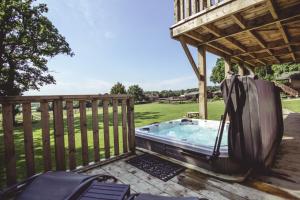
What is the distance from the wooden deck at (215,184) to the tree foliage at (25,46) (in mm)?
11983

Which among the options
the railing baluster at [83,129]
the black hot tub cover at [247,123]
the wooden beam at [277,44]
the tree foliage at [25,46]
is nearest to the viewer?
the black hot tub cover at [247,123]

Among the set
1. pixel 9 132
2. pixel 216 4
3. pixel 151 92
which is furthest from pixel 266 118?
pixel 151 92

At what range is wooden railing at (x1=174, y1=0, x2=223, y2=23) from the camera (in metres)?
3.57

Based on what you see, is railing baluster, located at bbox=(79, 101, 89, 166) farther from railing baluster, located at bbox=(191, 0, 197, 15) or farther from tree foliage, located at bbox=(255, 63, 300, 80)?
tree foliage, located at bbox=(255, 63, 300, 80)

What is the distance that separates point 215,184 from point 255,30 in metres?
3.87

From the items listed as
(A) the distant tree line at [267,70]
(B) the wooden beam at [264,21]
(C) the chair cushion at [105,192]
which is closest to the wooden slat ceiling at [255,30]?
(B) the wooden beam at [264,21]

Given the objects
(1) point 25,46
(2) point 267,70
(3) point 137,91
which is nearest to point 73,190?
(1) point 25,46

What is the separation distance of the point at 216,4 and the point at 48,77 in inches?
528

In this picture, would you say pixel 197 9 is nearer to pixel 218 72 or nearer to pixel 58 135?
pixel 58 135

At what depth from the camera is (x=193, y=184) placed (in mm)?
2139

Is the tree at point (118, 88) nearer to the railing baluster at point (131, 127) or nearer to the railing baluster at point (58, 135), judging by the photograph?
the railing baluster at point (131, 127)

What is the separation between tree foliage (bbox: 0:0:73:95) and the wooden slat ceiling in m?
11.3

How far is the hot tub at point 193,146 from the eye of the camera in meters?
2.35

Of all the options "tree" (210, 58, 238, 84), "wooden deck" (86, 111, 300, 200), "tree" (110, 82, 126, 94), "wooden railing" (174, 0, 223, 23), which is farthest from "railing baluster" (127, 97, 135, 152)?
"tree" (210, 58, 238, 84)
